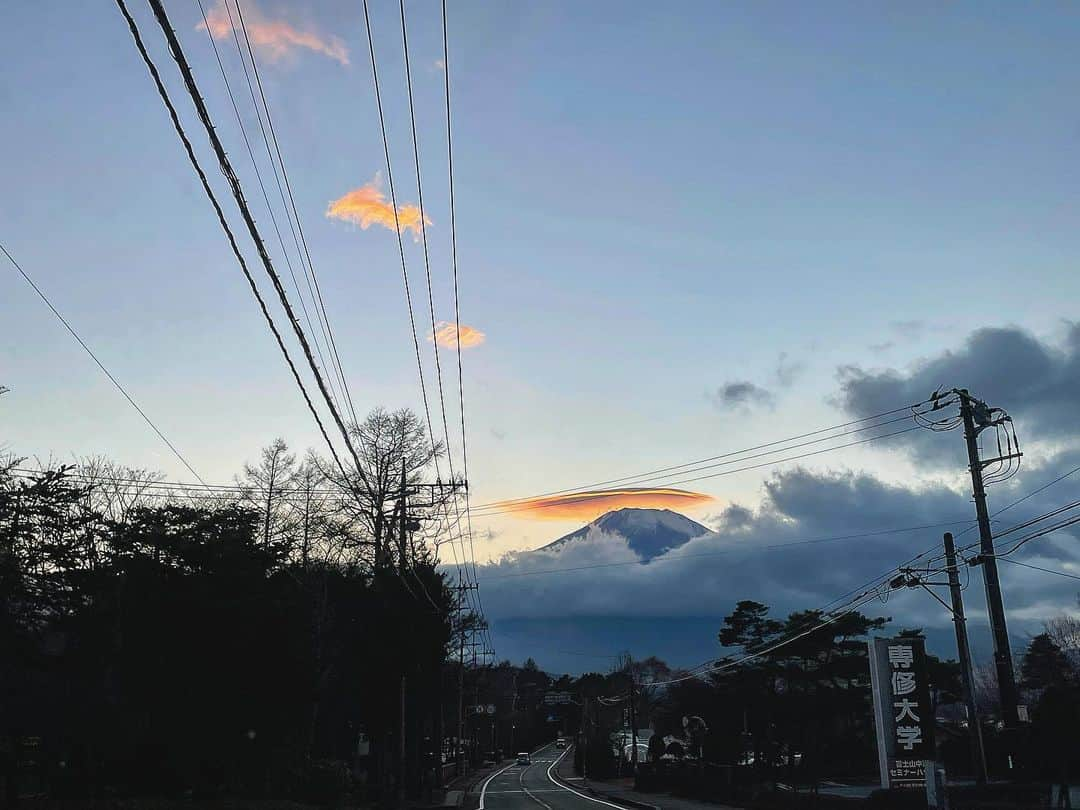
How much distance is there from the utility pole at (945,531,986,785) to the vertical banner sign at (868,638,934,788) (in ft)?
5.62

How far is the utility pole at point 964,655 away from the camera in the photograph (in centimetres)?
2573

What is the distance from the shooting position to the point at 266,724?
28562 mm

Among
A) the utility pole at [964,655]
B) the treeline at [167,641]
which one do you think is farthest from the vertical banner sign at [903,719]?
the treeline at [167,641]

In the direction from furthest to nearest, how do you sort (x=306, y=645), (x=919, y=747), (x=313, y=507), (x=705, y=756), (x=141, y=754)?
(x=705, y=756)
(x=313, y=507)
(x=306, y=645)
(x=141, y=754)
(x=919, y=747)

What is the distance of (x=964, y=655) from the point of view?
25.9m

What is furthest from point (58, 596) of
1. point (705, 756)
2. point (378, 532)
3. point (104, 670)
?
point (705, 756)

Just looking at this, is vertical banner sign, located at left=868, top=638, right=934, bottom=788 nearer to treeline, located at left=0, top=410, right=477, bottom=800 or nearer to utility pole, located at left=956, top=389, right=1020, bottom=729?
utility pole, located at left=956, top=389, right=1020, bottom=729

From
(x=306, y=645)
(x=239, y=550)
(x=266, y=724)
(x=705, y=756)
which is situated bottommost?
(x=705, y=756)

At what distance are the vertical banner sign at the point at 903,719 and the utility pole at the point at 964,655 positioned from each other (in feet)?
5.62

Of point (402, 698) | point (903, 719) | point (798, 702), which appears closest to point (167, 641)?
point (402, 698)

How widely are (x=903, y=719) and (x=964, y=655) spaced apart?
2901mm

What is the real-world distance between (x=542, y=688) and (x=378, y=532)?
167412 mm

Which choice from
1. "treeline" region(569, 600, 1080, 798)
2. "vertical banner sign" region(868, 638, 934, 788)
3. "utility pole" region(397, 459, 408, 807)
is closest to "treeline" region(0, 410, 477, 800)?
"utility pole" region(397, 459, 408, 807)

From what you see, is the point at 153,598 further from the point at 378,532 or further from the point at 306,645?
the point at 378,532
